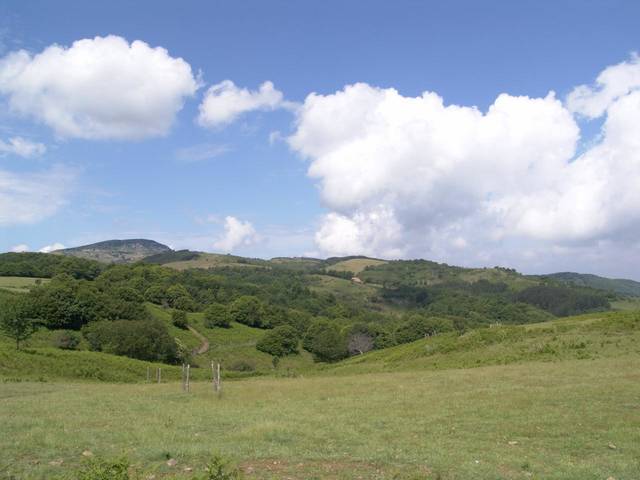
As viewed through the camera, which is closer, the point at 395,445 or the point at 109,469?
the point at 109,469

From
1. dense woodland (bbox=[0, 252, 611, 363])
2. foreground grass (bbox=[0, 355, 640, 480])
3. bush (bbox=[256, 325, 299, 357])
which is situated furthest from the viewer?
bush (bbox=[256, 325, 299, 357])

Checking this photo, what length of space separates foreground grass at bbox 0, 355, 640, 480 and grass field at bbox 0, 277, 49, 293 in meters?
128

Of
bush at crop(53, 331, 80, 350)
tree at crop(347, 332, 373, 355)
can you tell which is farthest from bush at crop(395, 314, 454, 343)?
bush at crop(53, 331, 80, 350)

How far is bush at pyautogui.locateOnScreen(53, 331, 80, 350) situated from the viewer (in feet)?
338

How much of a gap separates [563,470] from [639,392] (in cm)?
1393

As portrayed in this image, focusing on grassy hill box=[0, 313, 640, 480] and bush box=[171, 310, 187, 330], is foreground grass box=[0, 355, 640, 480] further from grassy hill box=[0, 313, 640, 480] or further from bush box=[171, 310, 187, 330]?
bush box=[171, 310, 187, 330]

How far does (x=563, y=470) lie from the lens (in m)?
13.3

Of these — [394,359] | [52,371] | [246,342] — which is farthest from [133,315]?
[394,359]

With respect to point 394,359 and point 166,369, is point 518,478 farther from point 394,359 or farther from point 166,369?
point 166,369

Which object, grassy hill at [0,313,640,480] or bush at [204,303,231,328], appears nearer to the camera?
grassy hill at [0,313,640,480]

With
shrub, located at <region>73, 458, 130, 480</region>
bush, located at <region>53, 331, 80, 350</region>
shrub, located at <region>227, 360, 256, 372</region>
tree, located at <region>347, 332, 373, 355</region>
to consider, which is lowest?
shrub, located at <region>227, 360, 256, 372</region>

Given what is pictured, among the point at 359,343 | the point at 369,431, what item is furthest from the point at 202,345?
the point at 369,431

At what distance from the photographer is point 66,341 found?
10494 centimetres

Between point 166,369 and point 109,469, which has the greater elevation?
point 109,469
